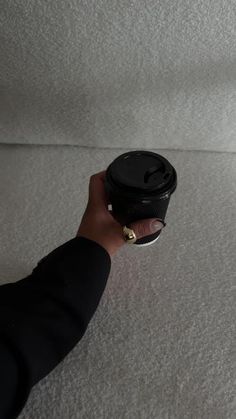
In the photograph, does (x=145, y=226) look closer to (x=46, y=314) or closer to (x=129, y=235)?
(x=129, y=235)

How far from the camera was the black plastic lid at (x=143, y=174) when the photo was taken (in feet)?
1.24

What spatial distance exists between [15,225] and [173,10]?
39 centimetres

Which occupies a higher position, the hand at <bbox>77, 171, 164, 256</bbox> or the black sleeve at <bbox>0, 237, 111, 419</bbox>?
the hand at <bbox>77, 171, 164, 256</bbox>

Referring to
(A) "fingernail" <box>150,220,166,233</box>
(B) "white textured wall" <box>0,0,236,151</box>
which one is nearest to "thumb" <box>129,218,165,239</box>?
(A) "fingernail" <box>150,220,166,233</box>

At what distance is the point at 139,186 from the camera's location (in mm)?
375

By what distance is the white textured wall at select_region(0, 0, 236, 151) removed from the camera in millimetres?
554

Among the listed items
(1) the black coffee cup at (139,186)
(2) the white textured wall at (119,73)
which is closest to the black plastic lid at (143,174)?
(1) the black coffee cup at (139,186)

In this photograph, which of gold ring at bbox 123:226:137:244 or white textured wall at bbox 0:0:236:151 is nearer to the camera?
gold ring at bbox 123:226:137:244

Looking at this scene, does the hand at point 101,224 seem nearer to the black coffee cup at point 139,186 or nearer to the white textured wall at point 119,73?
the black coffee cup at point 139,186

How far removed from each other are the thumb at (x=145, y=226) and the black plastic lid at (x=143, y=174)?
1.6 inches

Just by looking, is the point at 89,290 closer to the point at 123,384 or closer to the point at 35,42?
the point at 123,384

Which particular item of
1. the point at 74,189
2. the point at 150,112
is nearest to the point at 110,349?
the point at 74,189

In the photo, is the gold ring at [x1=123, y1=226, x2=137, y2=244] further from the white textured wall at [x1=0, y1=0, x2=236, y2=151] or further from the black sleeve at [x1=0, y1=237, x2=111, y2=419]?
the white textured wall at [x1=0, y1=0, x2=236, y2=151]

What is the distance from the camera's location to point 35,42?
1.93 ft
